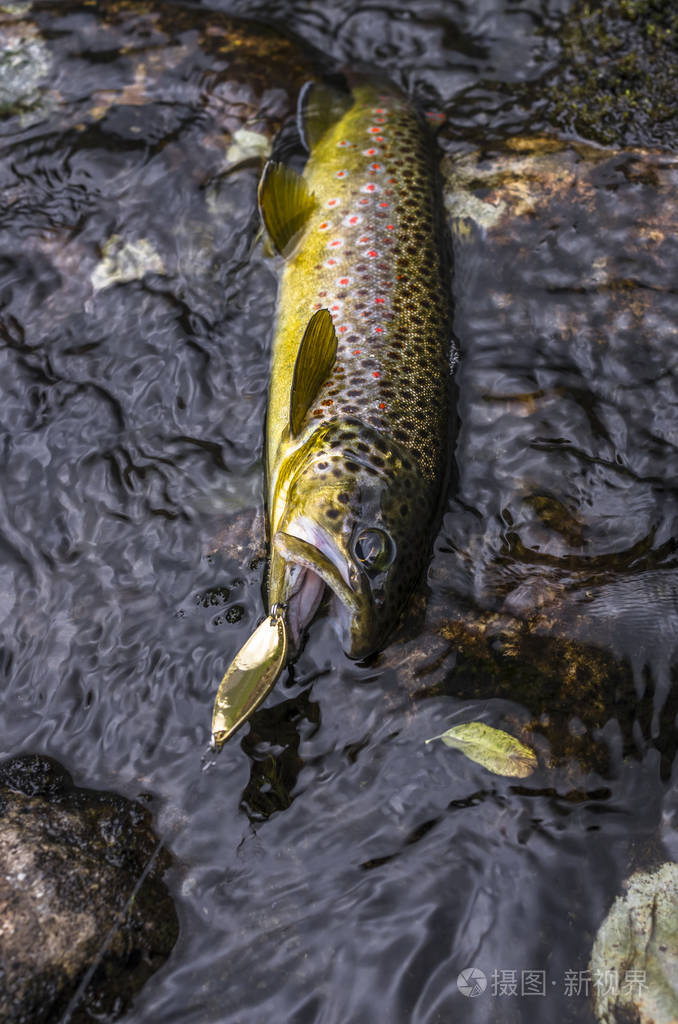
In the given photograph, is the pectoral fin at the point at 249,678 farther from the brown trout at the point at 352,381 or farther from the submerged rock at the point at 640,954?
the submerged rock at the point at 640,954

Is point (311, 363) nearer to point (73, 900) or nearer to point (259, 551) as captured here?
point (259, 551)

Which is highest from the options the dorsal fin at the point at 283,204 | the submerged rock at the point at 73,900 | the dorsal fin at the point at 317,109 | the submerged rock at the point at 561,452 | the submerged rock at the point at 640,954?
the dorsal fin at the point at 317,109

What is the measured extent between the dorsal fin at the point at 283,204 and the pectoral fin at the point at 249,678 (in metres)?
2.58

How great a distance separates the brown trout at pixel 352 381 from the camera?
3807 mm

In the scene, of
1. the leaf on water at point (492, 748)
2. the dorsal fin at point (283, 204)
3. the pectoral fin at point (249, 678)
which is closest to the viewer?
the pectoral fin at point (249, 678)

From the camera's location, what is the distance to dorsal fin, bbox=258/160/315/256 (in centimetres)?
499

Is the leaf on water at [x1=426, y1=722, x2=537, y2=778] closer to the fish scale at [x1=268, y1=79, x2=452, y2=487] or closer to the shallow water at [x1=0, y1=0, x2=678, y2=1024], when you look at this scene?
the shallow water at [x1=0, y1=0, x2=678, y2=1024]

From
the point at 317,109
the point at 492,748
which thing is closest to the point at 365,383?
the point at 492,748

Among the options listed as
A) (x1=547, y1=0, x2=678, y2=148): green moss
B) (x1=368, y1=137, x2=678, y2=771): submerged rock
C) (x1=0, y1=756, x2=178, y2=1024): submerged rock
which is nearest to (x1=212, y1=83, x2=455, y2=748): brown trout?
(x1=368, y1=137, x2=678, y2=771): submerged rock

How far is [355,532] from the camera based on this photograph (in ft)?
12.5

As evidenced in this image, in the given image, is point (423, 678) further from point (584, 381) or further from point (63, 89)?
point (63, 89)

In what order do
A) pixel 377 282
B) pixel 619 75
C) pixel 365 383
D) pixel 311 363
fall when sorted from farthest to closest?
pixel 619 75, pixel 377 282, pixel 365 383, pixel 311 363

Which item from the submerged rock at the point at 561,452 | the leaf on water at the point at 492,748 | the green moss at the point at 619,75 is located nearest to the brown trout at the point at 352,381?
the submerged rock at the point at 561,452

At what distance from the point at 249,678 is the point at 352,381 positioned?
1685 mm
